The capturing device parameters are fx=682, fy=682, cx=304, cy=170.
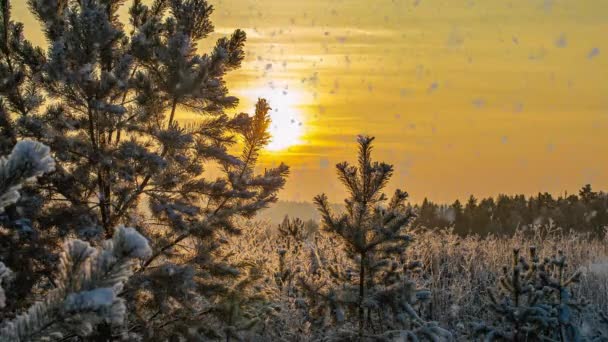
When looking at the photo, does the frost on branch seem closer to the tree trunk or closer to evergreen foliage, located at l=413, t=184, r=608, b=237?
the tree trunk

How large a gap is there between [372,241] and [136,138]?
240cm

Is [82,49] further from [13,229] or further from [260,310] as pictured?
[260,310]

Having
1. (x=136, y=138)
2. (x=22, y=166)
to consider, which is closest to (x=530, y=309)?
(x=136, y=138)

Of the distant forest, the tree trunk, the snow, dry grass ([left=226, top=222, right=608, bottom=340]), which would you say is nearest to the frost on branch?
the snow

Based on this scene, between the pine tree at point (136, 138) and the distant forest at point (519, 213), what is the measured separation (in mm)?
22530

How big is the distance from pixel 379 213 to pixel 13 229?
3.26 meters

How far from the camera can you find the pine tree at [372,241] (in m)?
6.24

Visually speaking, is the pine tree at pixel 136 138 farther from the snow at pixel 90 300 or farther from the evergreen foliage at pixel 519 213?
the evergreen foliage at pixel 519 213

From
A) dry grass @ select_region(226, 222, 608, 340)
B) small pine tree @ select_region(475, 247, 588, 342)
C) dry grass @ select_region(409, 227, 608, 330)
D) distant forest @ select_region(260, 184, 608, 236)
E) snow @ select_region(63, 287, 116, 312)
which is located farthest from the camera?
distant forest @ select_region(260, 184, 608, 236)

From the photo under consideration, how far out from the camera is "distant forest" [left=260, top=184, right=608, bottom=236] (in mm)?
31109

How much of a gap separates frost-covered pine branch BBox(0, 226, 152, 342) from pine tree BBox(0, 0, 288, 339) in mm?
3797

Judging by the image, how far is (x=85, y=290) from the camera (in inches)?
83.2

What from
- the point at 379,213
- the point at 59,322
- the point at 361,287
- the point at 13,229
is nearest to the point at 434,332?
the point at 361,287

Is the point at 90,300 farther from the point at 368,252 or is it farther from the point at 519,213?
the point at 519,213
